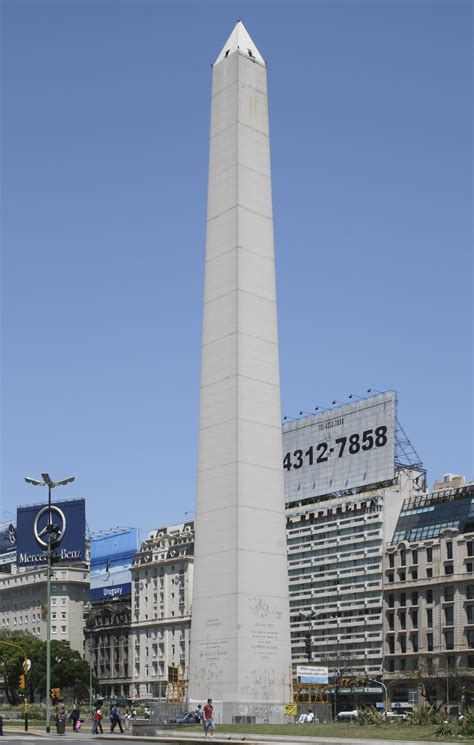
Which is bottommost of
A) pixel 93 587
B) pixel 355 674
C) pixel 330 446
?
pixel 355 674

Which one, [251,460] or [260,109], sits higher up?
[260,109]

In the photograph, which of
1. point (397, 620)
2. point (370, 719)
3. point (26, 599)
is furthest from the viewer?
point (26, 599)

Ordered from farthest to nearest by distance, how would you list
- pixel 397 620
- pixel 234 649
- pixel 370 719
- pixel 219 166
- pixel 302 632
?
pixel 302 632, pixel 397 620, pixel 219 166, pixel 234 649, pixel 370 719

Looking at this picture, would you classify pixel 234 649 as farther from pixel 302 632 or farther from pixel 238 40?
pixel 302 632

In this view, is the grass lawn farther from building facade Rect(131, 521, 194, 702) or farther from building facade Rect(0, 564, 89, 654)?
building facade Rect(0, 564, 89, 654)

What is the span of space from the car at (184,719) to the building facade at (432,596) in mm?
52633

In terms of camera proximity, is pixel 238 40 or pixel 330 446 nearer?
pixel 238 40

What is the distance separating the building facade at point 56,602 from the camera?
163375mm

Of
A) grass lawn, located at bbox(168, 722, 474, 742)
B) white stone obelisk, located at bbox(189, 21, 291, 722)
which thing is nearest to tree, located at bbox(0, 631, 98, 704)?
white stone obelisk, located at bbox(189, 21, 291, 722)

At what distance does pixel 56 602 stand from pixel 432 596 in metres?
77.6

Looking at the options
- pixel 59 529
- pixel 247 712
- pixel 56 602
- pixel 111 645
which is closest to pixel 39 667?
pixel 59 529

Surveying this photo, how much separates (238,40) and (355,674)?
70.9 m

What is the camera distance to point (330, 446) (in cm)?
11831

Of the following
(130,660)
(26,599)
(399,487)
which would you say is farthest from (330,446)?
(26,599)
